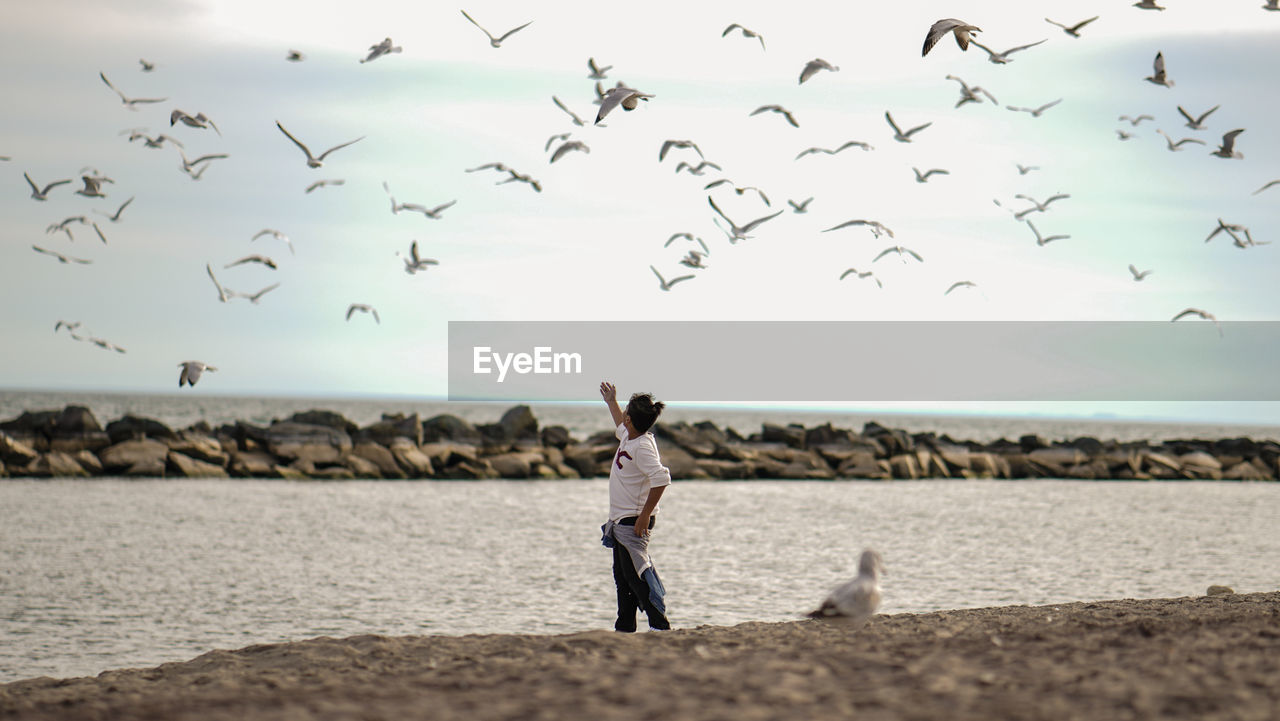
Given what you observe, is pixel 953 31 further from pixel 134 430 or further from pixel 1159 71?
pixel 134 430

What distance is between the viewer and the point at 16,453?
29578mm

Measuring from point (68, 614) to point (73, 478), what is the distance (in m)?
20.5

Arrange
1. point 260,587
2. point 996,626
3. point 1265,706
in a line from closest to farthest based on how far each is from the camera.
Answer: point 1265,706, point 996,626, point 260,587

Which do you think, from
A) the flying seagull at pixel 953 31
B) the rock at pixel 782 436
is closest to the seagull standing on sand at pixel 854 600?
the flying seagull at pixel 953 31

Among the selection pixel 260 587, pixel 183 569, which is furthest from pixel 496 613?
pixel 183 569

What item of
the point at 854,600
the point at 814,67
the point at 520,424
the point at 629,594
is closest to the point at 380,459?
the point at 520,424

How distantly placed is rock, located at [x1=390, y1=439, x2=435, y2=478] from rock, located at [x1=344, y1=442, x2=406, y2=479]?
0.57 feet

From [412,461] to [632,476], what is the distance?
26.9 meters

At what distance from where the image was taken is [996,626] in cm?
713

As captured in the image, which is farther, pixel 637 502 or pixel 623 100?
pixel 623 100

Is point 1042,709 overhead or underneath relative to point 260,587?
overhead

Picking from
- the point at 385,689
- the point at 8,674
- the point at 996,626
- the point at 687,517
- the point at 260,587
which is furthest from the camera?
the point at 687,517

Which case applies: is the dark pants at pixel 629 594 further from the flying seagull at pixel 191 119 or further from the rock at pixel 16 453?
the rock at pixel 16 453

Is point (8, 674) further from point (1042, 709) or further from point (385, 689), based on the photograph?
point (1042, 709)
